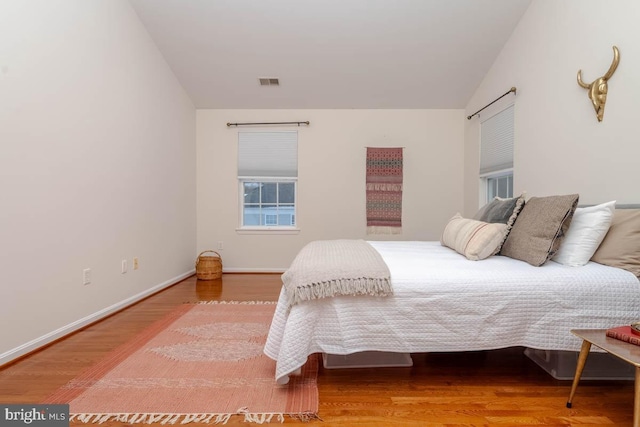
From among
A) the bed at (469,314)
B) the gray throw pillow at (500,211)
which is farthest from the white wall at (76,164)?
the gray throw pillow at (500,211)

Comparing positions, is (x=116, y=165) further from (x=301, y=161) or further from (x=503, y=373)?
(x=503, y=373)

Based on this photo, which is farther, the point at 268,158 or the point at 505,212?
the point at 268,158

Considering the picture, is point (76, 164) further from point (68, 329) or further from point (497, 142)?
point (497, 142)

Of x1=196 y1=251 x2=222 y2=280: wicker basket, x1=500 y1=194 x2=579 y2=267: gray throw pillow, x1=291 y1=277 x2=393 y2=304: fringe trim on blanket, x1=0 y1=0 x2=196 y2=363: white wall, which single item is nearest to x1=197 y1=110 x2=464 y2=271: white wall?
x1=196 y1=251 x2=222 y2=280: wicker basket

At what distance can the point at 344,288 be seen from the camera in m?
1.70

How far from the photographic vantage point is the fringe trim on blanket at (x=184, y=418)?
4.90ft

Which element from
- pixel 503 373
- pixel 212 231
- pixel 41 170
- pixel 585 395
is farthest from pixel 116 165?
pixel 585 395

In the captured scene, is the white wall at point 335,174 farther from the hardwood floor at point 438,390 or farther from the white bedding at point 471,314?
the white bedding at point 471,314

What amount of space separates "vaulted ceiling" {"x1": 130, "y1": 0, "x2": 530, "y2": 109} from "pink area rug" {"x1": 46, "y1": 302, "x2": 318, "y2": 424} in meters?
2.95

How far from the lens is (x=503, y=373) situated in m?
1.95

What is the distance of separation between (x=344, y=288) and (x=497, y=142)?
10.2 feet

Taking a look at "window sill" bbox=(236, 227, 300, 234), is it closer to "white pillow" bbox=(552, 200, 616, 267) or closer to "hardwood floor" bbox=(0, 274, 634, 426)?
"hardwood floor" bbox=(0, 274, 634, 426)

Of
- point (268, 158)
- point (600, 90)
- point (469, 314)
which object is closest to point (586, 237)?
point (469, 314)

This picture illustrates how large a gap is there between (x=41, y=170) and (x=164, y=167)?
174cm
